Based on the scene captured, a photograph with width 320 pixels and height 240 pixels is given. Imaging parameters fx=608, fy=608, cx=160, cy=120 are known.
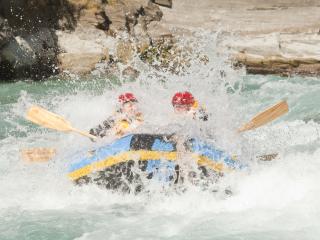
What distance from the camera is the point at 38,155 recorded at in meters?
6.90

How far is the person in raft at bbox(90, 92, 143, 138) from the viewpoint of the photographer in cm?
635

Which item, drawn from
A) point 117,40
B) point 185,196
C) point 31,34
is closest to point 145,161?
point 185,196

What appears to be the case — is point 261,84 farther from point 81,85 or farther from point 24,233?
point 24,233

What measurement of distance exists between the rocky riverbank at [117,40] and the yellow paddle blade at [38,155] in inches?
251

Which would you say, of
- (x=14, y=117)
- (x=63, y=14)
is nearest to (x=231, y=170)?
(x=14, y=117)

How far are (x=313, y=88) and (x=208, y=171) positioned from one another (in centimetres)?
643

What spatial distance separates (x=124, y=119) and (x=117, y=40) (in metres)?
8.58

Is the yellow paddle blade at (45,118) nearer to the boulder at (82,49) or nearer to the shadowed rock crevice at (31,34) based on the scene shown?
the boulder at (82,49)

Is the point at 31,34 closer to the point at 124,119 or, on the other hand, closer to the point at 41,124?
the point at 41,124

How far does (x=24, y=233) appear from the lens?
5.21 metres

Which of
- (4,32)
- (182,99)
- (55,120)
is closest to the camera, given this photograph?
(182,99)

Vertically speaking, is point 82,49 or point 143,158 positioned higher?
point 82,49

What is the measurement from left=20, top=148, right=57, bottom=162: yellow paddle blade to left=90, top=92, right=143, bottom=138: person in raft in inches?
28.6

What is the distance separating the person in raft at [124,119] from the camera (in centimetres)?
635
